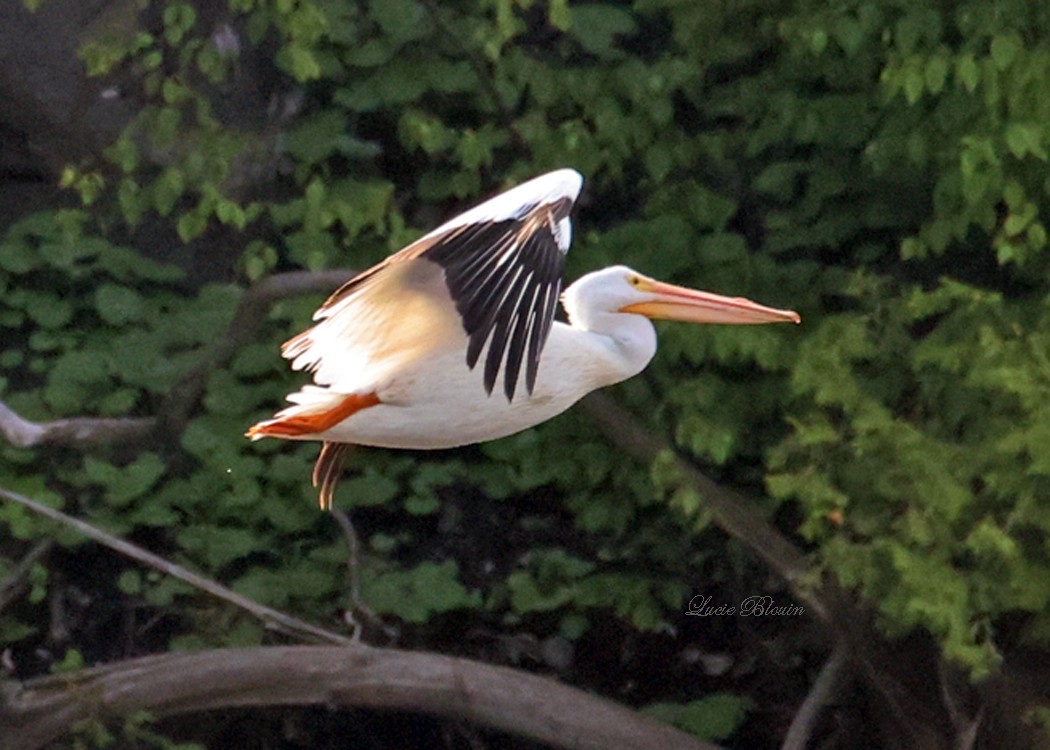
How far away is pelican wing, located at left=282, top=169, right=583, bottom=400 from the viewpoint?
229cm

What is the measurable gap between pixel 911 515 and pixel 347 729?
6.90 feet

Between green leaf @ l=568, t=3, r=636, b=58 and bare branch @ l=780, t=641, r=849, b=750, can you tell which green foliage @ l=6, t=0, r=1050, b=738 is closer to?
green leaf @ l=568, t=3, r=636, b=58

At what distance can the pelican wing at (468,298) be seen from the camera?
2291 mm

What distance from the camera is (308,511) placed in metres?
5.04

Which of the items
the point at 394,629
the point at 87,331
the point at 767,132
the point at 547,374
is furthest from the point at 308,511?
the point at 547,374

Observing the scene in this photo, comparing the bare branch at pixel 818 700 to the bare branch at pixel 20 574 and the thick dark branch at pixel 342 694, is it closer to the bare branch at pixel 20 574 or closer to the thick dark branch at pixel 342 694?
the thick dark branch at pixel 342 694

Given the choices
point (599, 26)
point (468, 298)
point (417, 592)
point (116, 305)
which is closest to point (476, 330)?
point (468, 298)

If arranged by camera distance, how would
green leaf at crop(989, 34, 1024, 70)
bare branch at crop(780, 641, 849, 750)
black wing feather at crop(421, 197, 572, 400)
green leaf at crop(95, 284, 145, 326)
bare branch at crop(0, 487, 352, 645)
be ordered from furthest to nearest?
green leaf at crop(95, 284, 145, 326) → bare branch at crop(780, 641, 849, 750) → bare branch at crop(0, 487, 352, 645) → green leaf at crop(989, 34, 1024, 70) → black wing feather at crop(421, 197, 572, 400)

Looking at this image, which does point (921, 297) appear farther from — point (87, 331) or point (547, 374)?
point (87, 331)

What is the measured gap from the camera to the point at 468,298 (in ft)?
7.56

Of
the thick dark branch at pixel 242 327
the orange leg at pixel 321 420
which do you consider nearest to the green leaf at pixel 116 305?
the thick dark branch at pixel 242 327

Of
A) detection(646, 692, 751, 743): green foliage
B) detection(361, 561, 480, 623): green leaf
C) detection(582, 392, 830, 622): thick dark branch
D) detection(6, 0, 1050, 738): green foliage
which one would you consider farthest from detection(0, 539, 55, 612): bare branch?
detection(646, 692, 751, 743): green foliage
